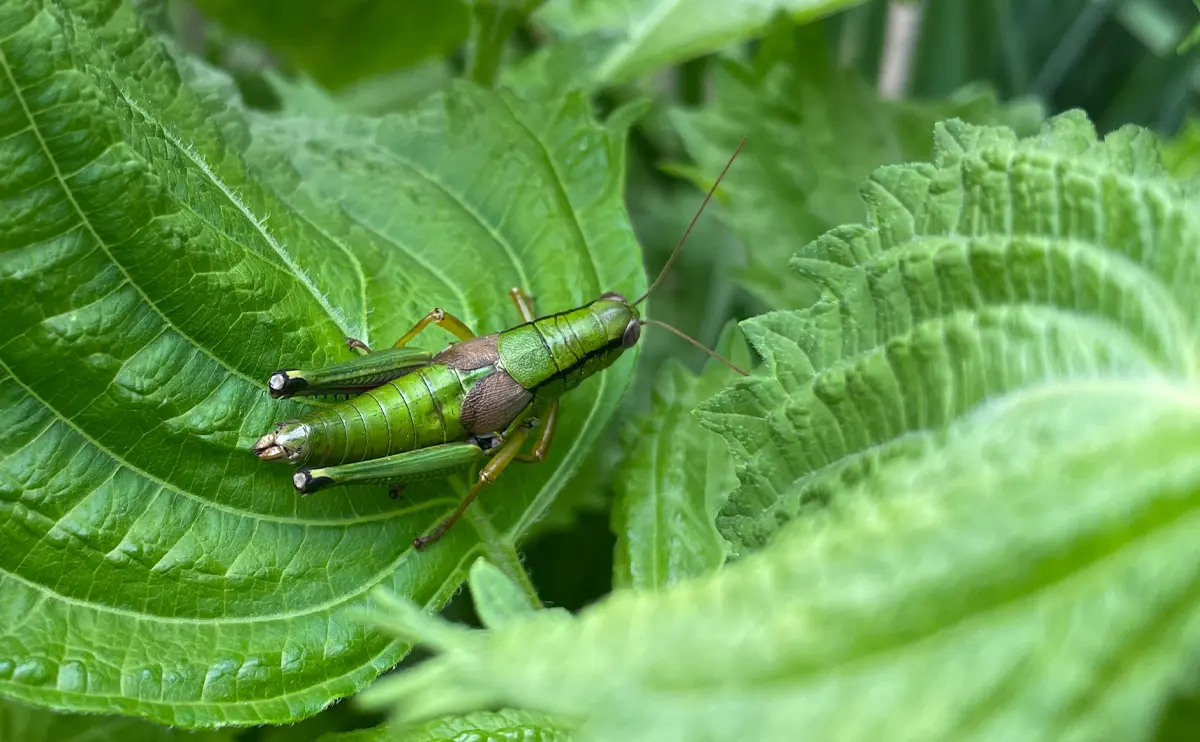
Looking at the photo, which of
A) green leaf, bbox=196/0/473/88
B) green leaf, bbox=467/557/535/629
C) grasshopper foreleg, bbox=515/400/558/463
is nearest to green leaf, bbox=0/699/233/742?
grasshopper foreleg, bbox=515/400/558/463

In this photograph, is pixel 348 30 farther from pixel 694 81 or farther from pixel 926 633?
pixel 926 633

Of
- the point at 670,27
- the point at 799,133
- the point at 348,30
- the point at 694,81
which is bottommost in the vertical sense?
the point at 799,133

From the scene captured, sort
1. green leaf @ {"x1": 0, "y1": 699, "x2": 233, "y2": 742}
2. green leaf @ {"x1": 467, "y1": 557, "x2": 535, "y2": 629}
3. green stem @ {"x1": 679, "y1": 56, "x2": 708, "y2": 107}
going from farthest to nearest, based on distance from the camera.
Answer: green stem @ {"x1": 679, "y1": 56, "x2": 708, "y2": 107} → green leaf @ {"x1": 0, "y1": 699, "x2": 233, "y2": 742} → green leaf @ {"x1": 467, "y1": 557, "x2": 535, "y2": 629}

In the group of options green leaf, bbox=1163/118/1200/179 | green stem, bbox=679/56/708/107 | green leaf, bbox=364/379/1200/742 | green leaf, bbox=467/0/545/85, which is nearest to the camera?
green leaf, bbox=364/379/1200/742

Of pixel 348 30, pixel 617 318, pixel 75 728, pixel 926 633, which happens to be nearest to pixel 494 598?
pixel 926 633

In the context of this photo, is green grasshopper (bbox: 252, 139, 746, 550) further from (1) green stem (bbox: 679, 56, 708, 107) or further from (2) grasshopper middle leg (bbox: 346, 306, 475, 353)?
(1) green stem (bbox: 679, 56, 708, 107)

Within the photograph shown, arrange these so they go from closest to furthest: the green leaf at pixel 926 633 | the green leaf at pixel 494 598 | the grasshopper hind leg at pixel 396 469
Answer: the green leaf at pixel 926 633, the green leaf at pixel 494 598, the grasshopper hind leg at pixel 396 469

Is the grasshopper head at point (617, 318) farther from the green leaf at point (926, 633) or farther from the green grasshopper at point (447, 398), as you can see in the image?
the green leaf at point (926, 633)

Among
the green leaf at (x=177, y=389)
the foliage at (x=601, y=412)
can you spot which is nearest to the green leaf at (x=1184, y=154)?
the foliage at (x=601, y=412)
